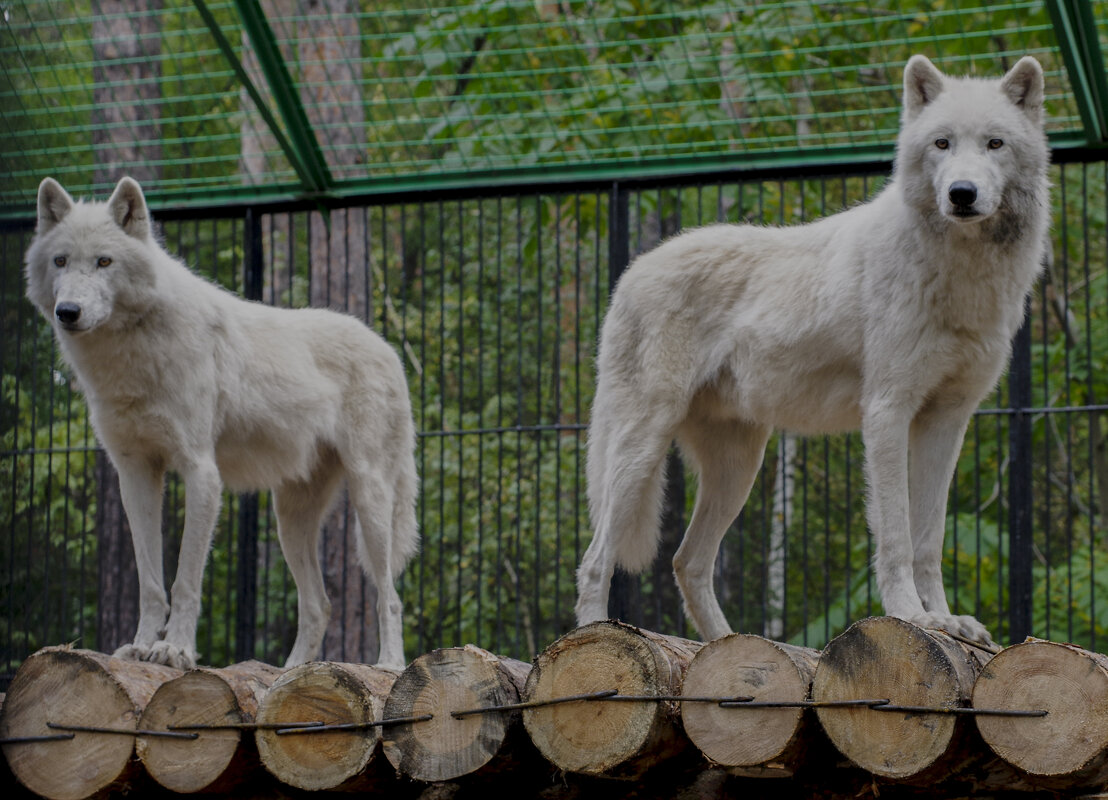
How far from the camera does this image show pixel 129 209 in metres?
5.63

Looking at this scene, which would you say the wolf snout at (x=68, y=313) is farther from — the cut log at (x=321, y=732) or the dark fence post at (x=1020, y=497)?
the dark fence post at (x=1020, y=497)

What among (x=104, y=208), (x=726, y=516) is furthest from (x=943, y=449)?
(x=104, y=208)

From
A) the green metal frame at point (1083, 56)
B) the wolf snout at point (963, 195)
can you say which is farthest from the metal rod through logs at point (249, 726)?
the green metal frame at point (1083, 56)

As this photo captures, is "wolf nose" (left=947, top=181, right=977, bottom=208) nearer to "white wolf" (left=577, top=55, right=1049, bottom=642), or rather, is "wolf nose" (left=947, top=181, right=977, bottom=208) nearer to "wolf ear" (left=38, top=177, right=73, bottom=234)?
"white wolf" (left=577, top=55, right=1049, bottom=642)

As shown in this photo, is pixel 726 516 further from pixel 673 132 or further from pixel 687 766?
pixel 673 132

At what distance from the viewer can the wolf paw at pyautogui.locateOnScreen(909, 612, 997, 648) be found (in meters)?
4.25

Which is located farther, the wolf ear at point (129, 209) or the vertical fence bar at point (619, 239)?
the vertical fence bar at point (619, 239)

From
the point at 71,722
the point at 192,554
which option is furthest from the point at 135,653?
the point at 71,722

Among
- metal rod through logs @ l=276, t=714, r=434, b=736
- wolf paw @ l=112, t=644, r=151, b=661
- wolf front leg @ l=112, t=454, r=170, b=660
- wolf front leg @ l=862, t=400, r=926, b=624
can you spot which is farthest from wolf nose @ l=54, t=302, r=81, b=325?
wolf front leg @ l=862, t=400, r=926, b=624

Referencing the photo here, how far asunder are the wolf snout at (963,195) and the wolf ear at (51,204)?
146 inches

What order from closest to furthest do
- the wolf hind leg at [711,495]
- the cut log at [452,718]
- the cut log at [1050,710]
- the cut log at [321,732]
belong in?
the cut log at [1050,710] < the cut log at [452,718] < the cut log at [321,732] < the wolf hind leg at [711,495]

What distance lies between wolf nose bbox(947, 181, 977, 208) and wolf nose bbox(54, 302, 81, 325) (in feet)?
11.5

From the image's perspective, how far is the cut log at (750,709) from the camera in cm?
351

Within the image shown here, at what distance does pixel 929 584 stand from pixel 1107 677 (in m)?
1.67
